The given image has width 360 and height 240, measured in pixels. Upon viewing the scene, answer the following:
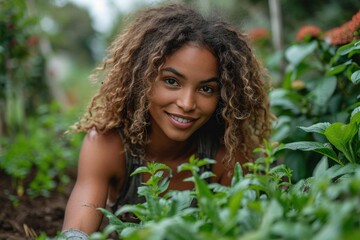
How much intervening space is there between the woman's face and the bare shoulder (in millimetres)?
277

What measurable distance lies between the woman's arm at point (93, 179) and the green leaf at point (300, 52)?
3.82 ft

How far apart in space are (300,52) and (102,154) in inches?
52.5

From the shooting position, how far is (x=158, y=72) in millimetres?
2229

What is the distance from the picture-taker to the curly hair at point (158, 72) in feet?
7.48

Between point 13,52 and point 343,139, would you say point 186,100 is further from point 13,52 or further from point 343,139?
point 13,52

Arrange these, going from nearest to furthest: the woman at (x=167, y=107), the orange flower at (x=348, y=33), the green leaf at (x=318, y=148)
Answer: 1. the green leaf at (x=318, y=148)
2. the woman at (x=167, y=107)
3. the orange flower at (x=348, y=33)

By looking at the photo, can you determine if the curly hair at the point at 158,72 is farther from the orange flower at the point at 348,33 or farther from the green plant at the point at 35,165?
the green plant at the point at 35,165

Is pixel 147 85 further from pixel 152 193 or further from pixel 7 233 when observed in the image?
pixel 7 233

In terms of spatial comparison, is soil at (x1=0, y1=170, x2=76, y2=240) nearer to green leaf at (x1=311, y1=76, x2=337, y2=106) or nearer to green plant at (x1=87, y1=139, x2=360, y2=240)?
green plant at (x1=87, y1=139, x2=360, y2=240)

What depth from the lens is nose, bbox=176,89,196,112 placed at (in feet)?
7.09

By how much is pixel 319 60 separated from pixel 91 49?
50.5ft

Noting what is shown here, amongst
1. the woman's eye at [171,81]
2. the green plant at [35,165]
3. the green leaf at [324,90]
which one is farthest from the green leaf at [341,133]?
the green plant at [35,165]

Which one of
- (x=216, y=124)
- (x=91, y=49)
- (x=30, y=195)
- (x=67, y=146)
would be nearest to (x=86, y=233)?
(x=216, y=124)

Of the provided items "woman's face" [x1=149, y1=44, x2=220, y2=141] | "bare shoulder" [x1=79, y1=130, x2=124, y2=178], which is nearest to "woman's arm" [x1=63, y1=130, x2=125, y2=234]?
"bare shoulder" [x1=79, y1=130, x2=124, y2=178]
